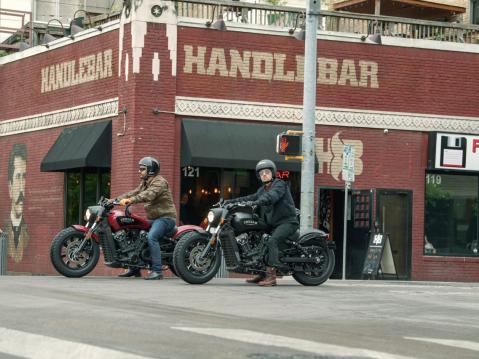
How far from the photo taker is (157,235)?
18125 millimetres

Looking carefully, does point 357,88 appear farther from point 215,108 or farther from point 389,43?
point 215,108

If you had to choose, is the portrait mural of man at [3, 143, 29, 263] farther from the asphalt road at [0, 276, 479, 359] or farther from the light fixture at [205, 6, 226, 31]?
the asphalt road at [0, 276, 479, 359]

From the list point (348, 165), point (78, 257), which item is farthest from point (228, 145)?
point (78, 257)

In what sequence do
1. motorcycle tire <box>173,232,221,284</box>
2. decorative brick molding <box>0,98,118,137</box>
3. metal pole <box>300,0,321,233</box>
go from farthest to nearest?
decorative brick molding <box>0,98,118,137</box> → metal pole <box>300,0,321,233</box> → motorcycle tire <box>173,232,221,284</box>

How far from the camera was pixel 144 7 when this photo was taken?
Result: 2533 cm

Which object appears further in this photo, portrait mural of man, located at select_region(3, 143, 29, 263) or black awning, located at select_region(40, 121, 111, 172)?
portrait mural of man, located at select_region(3, 143, 29, 263)

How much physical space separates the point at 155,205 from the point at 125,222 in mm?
540

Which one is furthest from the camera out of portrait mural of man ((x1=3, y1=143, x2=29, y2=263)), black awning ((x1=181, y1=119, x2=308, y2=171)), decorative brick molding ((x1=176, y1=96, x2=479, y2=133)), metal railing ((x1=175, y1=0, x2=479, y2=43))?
portrait mural of man ((x1=3, y1=143, x2=29, y2=263))

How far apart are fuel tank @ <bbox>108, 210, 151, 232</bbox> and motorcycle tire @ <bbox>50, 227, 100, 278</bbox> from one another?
16.3 inches

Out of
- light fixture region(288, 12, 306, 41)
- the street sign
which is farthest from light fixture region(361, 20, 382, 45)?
the street sign

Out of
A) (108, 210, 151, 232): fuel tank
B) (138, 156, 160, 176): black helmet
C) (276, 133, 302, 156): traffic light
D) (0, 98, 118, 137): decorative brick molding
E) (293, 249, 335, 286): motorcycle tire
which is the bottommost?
(293, 249, 335, 286): motorcycle tire

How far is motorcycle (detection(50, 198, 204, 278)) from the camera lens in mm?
18078

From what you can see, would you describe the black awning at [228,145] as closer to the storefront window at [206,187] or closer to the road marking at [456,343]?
the storefront window at [206,187]

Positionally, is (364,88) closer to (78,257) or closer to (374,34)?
(374,34)
